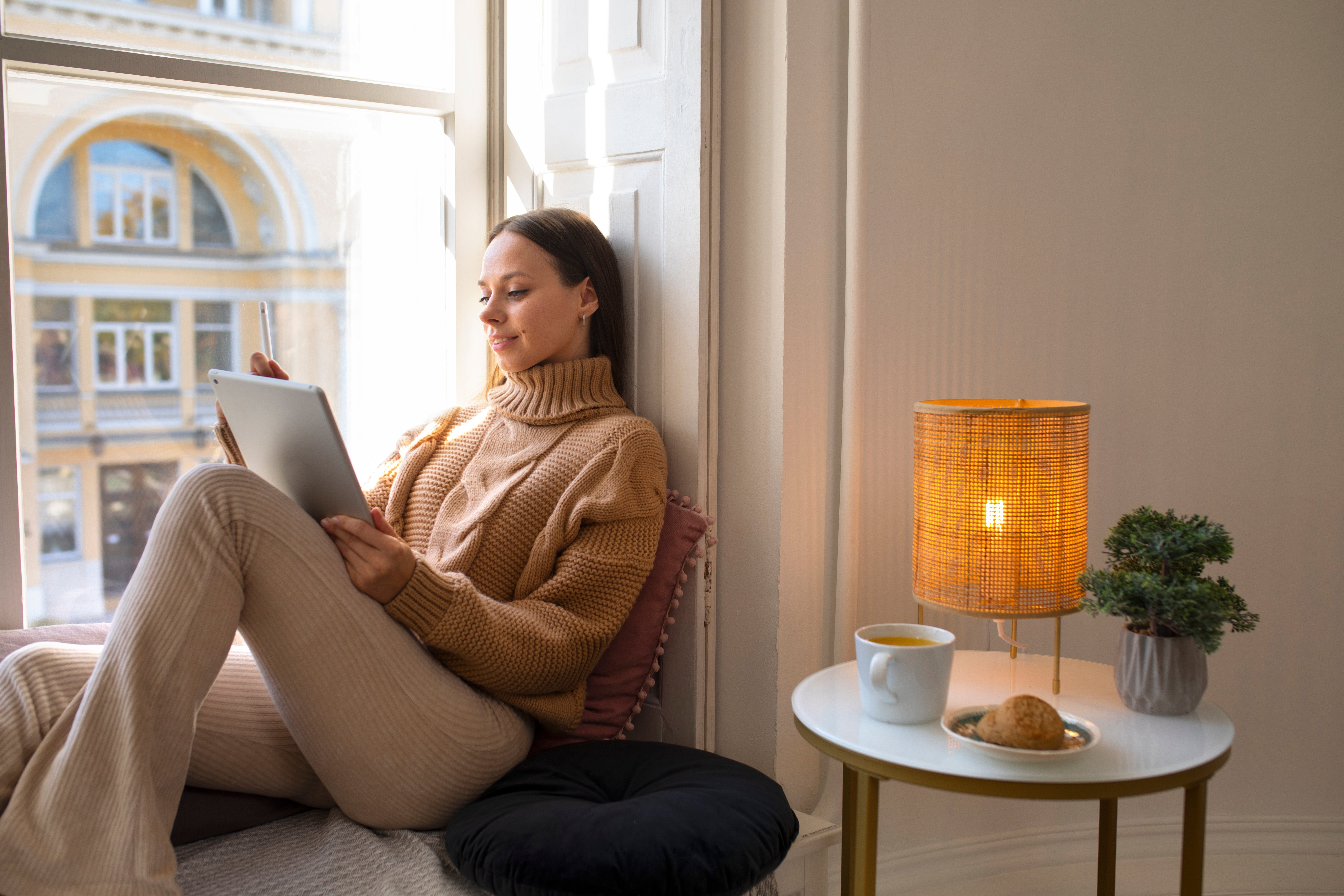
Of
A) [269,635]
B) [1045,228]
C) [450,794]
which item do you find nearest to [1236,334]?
[1045,228]

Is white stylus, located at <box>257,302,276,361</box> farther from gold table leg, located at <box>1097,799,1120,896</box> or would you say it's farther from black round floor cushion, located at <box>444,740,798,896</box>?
gold table leg, located at <box>1097,799,1120,896</box>

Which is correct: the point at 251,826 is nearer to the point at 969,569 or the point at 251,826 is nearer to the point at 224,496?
the point at 224,496

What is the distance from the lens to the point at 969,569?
1223mm

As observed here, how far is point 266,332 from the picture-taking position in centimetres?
150

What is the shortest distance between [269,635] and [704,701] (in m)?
0.70

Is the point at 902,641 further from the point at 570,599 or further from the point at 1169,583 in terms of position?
the point at 570,599

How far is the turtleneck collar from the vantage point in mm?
1595

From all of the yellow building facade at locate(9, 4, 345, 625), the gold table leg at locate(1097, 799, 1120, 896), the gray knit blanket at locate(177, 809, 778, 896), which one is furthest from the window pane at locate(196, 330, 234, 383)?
the gold table leg at locate(1097, 799, 1120, 896)

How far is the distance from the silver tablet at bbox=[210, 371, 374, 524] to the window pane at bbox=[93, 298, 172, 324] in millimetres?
433

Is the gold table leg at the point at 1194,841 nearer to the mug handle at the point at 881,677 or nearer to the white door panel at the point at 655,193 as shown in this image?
the mug handle at the point at 881,677

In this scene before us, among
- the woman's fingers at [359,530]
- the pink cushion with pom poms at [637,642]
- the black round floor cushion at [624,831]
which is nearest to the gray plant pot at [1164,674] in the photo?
the black round floor cushion at [624,831]

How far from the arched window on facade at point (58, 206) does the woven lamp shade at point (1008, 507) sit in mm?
1421

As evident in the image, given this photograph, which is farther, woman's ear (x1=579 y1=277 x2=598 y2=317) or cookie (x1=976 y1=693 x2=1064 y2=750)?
woman's ear (x1=579 y1=277 x2=598 y2=317)

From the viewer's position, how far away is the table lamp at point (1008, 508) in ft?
3.92
